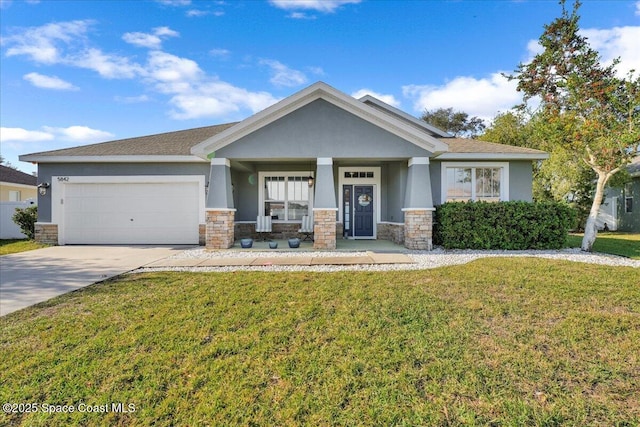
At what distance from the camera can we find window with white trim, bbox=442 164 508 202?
11.5m

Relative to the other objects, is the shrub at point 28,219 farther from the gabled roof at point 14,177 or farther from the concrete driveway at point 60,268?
the gabled roof at point 14,177

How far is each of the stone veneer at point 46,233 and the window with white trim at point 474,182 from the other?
1435 centimetres

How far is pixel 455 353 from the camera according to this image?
325 centimetres

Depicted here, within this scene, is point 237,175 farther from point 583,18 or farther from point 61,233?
point 583,18

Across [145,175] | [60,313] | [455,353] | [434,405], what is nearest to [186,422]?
[434,405]

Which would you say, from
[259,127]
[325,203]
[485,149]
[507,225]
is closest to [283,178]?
[259,127]

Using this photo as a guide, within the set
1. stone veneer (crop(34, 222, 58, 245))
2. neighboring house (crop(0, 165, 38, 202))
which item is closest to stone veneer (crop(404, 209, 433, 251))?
stone veneer (crop(34, 222, 58, 245))

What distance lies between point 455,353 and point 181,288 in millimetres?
4474

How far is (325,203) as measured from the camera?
9656 millimetres

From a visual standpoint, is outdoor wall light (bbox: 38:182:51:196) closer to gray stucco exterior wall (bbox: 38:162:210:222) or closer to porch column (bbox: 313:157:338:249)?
gray stucco exterior wall (bbox: 38:162:210:222)

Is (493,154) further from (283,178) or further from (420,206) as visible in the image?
(283,178)

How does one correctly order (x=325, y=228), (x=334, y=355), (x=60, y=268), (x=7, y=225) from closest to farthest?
(x=334, y=355), (x=60, y=268), (x=325, y=228), (x=7, y=225)

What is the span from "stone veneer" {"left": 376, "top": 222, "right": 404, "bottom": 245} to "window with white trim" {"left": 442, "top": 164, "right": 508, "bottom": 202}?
2064mm

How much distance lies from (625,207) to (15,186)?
36624 mm
